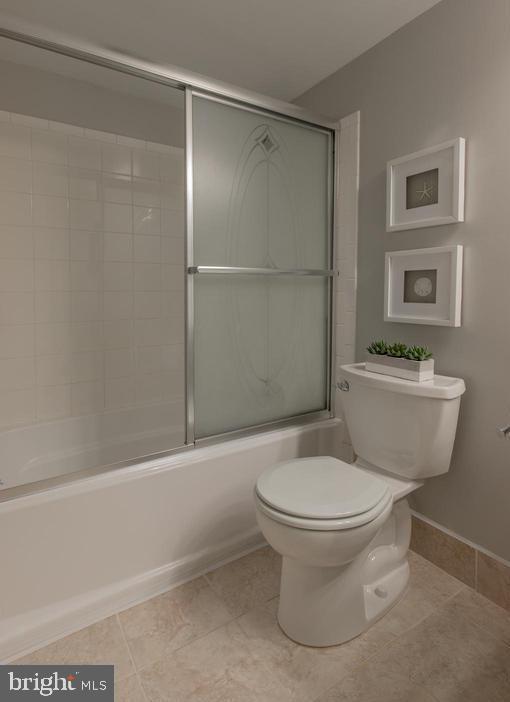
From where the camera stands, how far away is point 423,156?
1742 mm

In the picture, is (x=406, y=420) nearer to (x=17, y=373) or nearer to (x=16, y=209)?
(x=17, y=373)

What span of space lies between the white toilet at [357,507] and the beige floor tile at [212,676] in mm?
181

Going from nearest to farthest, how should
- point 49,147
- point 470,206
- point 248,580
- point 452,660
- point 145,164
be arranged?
point 452,660
point 470,206
point 248,580
point 49,147
point 145,164

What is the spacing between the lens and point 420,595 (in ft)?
5.44

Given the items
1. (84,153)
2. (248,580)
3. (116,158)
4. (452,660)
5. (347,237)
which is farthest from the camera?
(116,158)

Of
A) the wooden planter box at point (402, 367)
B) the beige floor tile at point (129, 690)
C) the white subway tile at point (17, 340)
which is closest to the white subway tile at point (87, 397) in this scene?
the white subway tile at point (17, 340)

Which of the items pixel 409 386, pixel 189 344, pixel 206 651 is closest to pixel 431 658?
pixel 206 651

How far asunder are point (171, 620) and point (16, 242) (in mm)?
1902

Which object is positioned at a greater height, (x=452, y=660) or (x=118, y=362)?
(x=118, y=362)

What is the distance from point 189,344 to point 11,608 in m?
1.07

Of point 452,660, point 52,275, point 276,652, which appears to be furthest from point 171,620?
point 52,275

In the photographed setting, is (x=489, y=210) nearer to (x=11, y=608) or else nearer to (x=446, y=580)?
(x=446, y=580)

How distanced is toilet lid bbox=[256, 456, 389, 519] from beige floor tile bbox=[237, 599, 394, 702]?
48 centimetres

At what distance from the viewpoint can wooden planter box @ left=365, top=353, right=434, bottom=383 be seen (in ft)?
5.25
